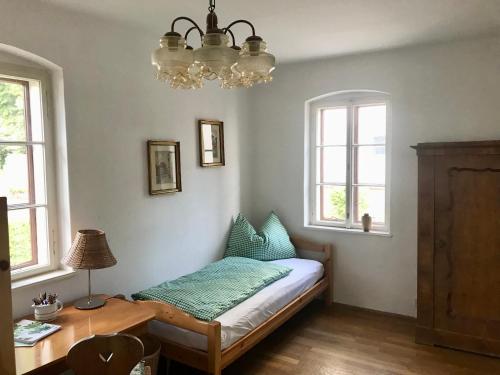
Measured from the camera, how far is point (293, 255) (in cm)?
421

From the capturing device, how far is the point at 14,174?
2535 mm

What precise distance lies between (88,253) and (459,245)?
267 cm

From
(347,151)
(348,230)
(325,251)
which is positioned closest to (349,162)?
(347,151)

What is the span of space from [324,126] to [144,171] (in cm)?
196

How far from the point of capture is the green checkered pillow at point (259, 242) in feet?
13.4

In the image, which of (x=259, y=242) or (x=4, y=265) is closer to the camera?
(x=4, y=265)

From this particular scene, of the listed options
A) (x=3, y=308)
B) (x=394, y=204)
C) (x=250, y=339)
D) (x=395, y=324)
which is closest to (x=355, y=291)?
(x=395, y=324)

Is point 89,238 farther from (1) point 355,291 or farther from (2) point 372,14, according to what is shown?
(1) point 355,291

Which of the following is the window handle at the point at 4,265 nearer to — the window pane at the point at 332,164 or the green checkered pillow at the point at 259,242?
the green checkered pillow at the point at 259,242

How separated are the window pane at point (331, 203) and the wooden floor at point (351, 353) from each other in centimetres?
101

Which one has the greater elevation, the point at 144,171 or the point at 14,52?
the point at 14,52

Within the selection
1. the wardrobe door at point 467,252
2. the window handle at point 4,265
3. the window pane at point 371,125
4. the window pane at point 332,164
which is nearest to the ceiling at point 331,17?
the window pane at point 371,125

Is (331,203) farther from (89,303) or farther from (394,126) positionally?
(89,303)

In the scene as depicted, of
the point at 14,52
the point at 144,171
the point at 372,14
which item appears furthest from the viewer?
the point at 144,171
